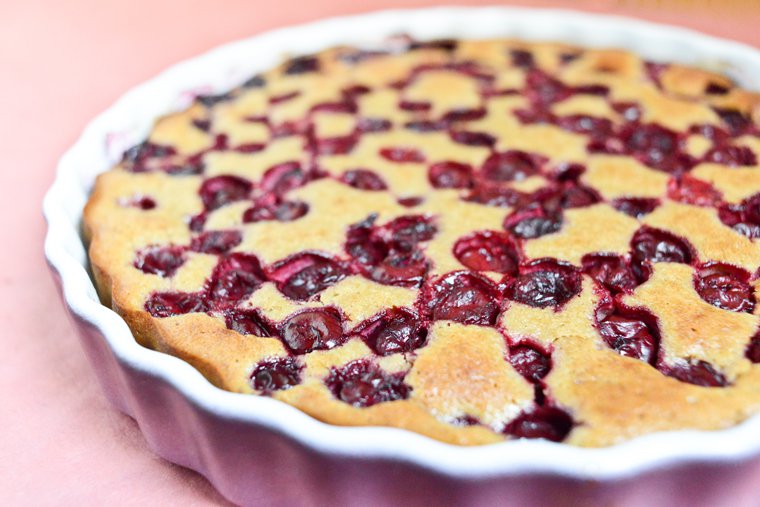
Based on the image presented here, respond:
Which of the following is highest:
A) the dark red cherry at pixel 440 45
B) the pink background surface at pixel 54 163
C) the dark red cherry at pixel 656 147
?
the dark red cherry at pixel 440 45

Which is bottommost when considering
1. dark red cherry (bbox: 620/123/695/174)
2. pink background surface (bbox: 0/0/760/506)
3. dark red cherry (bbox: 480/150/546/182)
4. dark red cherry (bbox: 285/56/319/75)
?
pink background surface (bbox: 0/0/760/506)

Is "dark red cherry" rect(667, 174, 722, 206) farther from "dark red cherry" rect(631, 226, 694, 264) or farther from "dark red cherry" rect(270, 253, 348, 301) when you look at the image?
"dark red cherry" rect(270, 253, 348, 301)

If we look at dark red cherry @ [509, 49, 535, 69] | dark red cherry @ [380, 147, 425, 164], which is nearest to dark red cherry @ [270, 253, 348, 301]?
dark red cherry @ [380, 147, 425, 164]

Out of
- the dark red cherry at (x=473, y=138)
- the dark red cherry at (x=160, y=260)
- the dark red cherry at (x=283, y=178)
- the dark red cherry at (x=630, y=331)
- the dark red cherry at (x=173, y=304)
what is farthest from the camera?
the dark red cherry at (x=473, y=138)

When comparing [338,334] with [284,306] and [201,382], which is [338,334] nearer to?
[284,306]

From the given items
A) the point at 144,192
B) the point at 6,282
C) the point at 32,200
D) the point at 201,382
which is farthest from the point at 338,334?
the point at 32,200

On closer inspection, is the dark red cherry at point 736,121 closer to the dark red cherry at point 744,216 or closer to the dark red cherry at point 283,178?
the dark red cherry at point 744,216

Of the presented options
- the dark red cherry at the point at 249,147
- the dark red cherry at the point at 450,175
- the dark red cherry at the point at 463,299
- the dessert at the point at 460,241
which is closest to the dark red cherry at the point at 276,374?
the dessert at the point at 460,241
